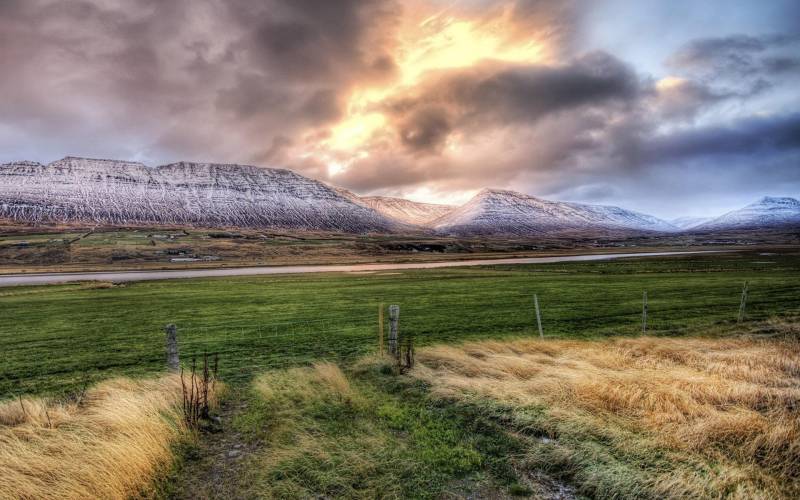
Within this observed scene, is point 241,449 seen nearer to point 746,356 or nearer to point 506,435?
point 506,435

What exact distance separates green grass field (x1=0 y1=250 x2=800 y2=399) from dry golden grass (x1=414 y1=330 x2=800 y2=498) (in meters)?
5.39

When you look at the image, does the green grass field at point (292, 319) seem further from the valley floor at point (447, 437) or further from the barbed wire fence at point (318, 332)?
the valley floor at point (447, 437)

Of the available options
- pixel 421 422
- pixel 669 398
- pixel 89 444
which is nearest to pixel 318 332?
pixel 421 422

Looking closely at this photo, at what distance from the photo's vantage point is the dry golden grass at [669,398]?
5746 mm

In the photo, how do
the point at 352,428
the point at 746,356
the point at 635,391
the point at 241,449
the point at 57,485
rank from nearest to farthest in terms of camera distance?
the point at 57,485, the point at 241,449, the point at 352,428, the point at 635,391, the point at 746,356

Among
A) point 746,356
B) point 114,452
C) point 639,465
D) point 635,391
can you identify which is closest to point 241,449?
point 114,452

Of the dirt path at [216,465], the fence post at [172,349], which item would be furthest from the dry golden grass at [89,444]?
the fence post at [172,349]

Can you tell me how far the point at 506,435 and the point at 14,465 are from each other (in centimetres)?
792

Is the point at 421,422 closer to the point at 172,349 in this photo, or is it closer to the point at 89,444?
the point at 89,444

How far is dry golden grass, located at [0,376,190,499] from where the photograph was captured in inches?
216

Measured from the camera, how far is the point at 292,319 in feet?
76.5

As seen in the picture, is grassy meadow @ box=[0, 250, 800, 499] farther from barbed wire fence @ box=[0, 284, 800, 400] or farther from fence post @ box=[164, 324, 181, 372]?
fence post @ box=[164, 324, 181, 372]

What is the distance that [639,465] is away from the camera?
605cm

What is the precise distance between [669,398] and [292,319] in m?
19.4
